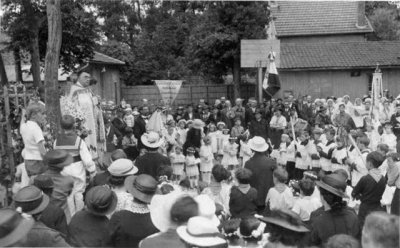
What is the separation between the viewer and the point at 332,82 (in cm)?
2531

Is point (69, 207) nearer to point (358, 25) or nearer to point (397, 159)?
point (397, 159)

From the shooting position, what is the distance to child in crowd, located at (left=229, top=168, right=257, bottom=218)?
5676 mm

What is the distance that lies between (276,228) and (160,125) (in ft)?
31.7

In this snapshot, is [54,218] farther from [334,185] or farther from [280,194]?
[280,194]

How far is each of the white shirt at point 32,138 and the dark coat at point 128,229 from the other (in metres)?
2.36

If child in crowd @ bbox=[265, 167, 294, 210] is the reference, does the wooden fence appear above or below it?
above

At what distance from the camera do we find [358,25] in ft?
98.9

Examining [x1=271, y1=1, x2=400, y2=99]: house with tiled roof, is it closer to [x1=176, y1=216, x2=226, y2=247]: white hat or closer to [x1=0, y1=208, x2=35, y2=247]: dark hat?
[x1=176, y1=216, x2=226, y2=247]: white hat

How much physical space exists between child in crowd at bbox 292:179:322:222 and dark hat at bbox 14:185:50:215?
2824 mm

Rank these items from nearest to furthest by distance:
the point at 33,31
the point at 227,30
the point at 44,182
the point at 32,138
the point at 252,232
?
the point at 252,232 < the point at 44,182 < the point at 32,138 < the point at 33,31 < the point at 227,30

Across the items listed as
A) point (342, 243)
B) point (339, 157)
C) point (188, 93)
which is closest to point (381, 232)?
point (342, 243)

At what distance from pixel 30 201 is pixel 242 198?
261cm

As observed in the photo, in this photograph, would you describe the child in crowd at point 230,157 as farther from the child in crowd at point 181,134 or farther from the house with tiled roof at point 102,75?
the house with tiled roof at point 102,75

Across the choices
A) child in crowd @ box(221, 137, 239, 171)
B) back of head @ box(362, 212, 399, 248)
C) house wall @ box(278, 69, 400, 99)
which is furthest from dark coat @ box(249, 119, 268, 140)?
back of head @ box(362, 212, 399, 248)
